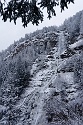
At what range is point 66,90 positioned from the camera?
60000 millimetres

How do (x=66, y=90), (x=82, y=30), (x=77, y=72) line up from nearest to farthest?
(x=66, y=90)
(x=77, y=72)
(x=82, y=30)

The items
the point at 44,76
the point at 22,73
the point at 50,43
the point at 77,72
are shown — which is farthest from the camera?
the point at 50,43

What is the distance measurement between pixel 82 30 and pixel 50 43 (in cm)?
1933

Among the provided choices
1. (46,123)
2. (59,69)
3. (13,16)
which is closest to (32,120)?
(46,123)

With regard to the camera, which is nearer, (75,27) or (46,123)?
(46,123)

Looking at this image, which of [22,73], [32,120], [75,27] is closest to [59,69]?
[22,73]

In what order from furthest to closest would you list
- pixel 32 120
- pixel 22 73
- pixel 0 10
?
pixel 22 73, pixel 32 120, pixel 0 10

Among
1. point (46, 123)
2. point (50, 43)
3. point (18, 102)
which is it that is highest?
point (50, 43)

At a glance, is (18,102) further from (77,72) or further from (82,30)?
(82,30)

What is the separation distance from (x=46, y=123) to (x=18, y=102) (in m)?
20.7

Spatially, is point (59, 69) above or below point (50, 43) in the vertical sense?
below

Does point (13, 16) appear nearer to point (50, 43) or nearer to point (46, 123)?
point (46, 123)

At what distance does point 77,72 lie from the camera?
66.4 meters

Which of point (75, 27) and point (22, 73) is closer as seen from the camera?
point (22, 73)
